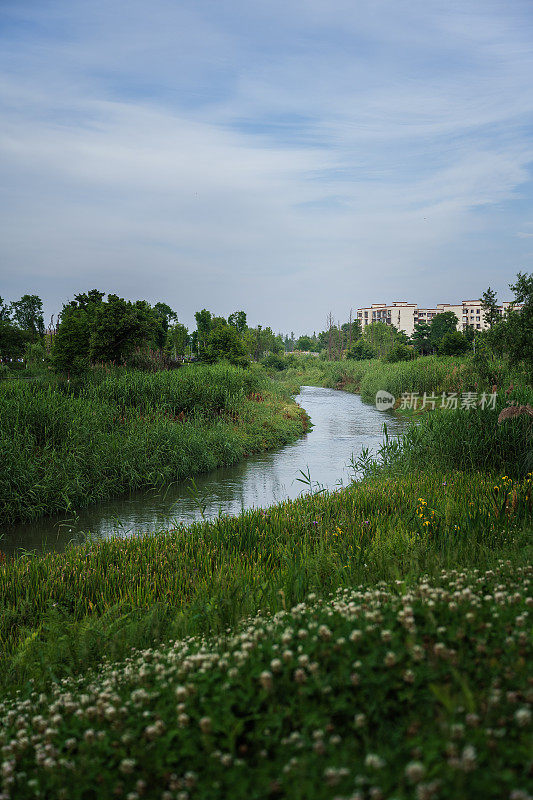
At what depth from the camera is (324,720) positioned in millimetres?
1679

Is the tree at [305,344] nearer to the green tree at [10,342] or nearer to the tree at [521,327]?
the green tree at [10,342]

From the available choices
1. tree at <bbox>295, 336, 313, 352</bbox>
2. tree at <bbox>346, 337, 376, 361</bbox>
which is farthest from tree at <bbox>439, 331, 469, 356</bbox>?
tree at <bbox>295, 336, 313, 352</bbox>

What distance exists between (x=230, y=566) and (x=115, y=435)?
7.77m

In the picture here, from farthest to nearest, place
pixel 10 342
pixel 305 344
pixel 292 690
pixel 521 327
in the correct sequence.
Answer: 1. pixel 305 344
2. pixel 10 342
3. pixel 521 327
4. pixel 292 690

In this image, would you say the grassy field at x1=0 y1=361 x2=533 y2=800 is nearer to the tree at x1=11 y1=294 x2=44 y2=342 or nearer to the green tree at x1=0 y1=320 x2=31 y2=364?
the green tree at x1=0 y1=320 x2=31 y2=364

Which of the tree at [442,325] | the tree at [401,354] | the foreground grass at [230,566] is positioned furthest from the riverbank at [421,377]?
the tree at [442,325]

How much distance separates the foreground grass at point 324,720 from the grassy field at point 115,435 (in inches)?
294

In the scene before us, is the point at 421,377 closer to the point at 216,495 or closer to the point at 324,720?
the point at 216,495

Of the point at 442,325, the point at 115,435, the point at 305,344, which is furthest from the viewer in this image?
the point at 305,344

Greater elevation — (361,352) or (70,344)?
(361,352)

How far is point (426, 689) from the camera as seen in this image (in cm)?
180

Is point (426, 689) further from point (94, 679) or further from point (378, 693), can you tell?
point (94, 679)

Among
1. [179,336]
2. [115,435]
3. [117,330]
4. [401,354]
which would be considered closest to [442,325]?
[401,354]

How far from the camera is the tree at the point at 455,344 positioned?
29562mm
